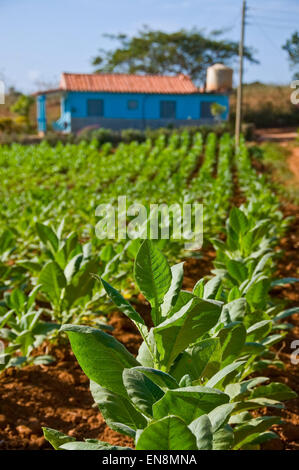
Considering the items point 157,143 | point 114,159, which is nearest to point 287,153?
point 157,143

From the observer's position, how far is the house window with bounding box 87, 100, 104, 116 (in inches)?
1319

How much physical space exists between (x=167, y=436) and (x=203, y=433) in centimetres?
9

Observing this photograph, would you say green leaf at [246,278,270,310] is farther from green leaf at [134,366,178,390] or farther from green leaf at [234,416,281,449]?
green leaf at [134,366,178,390]

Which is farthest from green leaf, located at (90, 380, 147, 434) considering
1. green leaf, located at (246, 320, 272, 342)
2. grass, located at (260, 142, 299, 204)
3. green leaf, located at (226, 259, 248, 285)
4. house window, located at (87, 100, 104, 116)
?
house window, located at (87, 100, 104, 116)

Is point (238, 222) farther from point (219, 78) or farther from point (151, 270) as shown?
point (219, 78)

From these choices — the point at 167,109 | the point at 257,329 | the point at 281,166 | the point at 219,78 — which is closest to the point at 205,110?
the point at 167,109

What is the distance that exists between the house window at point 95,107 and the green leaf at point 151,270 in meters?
32.8

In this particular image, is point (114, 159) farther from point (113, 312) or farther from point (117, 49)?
point (117, 49)

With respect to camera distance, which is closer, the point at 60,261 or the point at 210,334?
the point at 210,334

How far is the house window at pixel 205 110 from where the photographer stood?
35906 mm

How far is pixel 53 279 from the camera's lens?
3211mm

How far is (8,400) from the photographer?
9.30 feet
